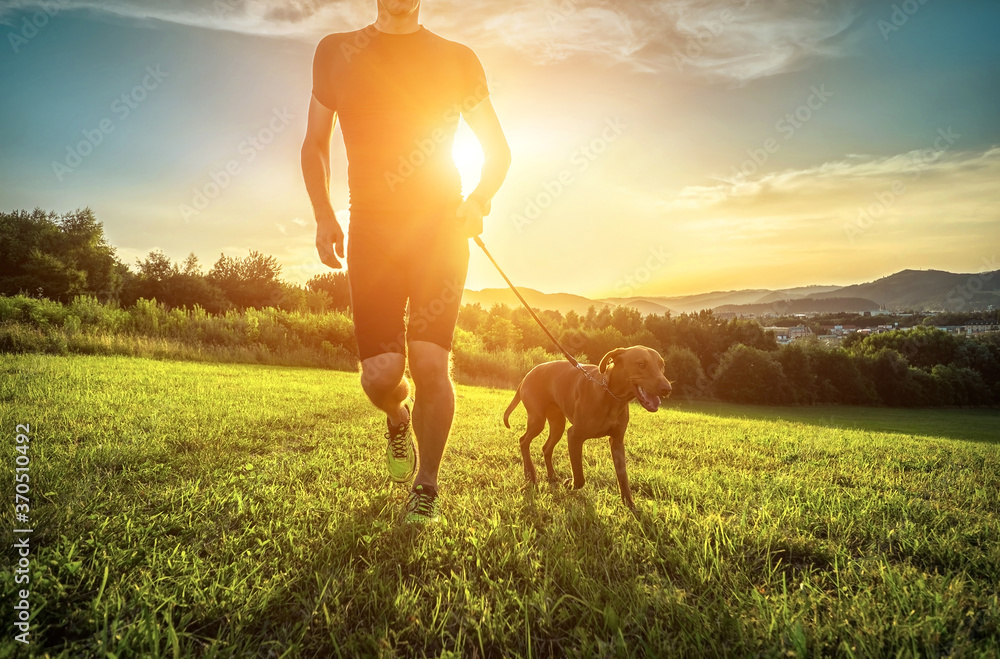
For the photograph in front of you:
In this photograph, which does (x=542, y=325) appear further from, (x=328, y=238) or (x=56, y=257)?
(x=56, y=257)

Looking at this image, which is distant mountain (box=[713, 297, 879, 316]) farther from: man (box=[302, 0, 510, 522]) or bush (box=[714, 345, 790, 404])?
man (box=[302, 0, 510, 522])

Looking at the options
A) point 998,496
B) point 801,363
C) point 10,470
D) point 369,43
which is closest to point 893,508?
point 998,496

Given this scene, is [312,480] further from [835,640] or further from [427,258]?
[835,640]

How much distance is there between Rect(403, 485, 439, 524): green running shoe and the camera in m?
2.67

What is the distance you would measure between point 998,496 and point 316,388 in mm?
9788

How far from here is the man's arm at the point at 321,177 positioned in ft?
10.7

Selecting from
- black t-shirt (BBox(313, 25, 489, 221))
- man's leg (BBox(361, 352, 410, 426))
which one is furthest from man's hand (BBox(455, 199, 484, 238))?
man's leg (BBox(361, 352, 410, 426))

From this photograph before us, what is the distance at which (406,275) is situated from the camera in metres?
3.11

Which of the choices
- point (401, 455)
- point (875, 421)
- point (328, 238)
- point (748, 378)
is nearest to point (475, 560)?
point (401, 455)

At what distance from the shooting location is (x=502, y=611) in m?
1.79

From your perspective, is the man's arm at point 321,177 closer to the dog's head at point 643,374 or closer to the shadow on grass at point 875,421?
the dog's head at point 643,374

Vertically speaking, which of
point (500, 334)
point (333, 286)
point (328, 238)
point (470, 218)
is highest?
point (333, 286)

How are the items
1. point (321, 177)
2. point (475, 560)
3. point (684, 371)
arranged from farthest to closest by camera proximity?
1. point (684, 371)
2. point (321, 177)
3. point (475, 560)

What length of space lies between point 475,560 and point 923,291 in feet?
659
